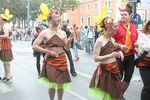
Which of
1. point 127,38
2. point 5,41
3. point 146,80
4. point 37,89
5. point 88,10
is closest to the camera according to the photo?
point 146,80

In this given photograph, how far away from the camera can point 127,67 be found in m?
7.90

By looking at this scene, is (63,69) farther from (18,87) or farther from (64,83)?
(18,87)

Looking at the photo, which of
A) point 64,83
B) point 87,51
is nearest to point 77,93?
point 64,83

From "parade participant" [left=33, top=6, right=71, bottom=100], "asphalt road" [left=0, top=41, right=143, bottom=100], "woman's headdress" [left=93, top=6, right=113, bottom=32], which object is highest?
"woman's headdress" [left=93, top=6, right=113, bottom=32]

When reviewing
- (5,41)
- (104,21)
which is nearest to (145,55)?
(104,21)

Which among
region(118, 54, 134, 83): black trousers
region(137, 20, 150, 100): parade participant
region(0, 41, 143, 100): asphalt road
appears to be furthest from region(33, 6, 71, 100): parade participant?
region(0, 41, 143, 100): asphalt road

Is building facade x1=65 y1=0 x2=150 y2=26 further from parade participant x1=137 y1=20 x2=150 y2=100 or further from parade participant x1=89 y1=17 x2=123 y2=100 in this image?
parade participant x1=89 y1=17 x2=123 y2=100

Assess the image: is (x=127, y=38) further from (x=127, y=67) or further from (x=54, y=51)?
(x=54, y=51)

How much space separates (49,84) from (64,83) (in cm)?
25

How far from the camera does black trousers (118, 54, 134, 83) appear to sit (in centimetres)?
783

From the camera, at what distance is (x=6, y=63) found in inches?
430

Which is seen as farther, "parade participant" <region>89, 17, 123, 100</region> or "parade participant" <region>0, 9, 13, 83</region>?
"parade participant" <region>0, 9, 13, 83</region>

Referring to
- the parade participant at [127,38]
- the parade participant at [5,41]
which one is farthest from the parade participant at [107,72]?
the parade participant at [5,41]

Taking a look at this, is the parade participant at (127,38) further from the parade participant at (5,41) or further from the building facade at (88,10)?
the building facade at (88,10)
